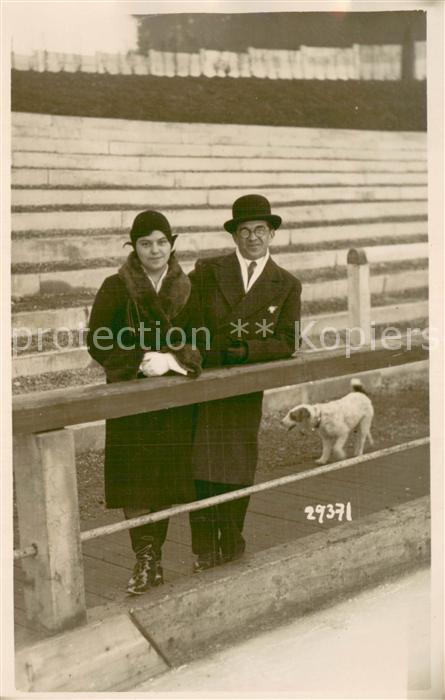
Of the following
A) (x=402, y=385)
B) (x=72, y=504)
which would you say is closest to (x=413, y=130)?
(x=402, y=385)

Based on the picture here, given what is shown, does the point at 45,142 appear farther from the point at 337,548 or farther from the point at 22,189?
the point at 337,548

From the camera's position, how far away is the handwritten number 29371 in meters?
2.59

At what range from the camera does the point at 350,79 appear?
99.7 inches

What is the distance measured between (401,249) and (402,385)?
0.41 meters

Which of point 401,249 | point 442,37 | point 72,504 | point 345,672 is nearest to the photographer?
point 72,504

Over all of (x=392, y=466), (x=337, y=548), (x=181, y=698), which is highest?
(x=392, y=466)

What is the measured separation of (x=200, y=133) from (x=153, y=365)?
74 centimetres

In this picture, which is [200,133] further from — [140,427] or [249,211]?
[140,427]

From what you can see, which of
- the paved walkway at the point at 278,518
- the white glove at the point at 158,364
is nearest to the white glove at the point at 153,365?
the white glove at the point at 158,364

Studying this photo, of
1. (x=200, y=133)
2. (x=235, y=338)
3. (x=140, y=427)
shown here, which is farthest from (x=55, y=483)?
(x=200, y=133)

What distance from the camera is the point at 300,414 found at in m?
2.65

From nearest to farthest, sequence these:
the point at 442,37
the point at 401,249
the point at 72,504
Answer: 1. the point at 72,504
2. the point at 442,37
3. the point at 401,249

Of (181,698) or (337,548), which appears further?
(337,548)

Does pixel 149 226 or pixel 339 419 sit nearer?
pixel 149 226
